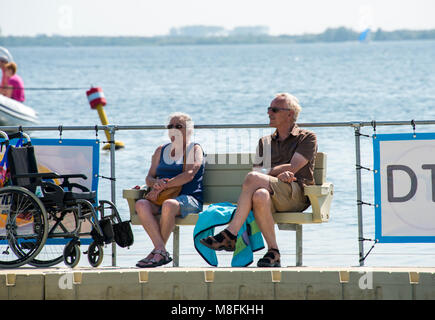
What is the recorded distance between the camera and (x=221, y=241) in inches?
264

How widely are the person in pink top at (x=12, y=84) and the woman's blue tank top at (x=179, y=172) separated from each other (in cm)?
1034

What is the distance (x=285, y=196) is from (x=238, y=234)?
447 millimetres

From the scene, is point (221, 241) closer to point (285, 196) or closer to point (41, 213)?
point (285, 196)

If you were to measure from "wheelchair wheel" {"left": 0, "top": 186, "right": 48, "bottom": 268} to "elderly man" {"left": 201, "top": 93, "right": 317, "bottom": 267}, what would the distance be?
1187mm

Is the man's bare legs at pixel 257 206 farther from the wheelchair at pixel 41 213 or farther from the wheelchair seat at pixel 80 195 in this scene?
the wheelchair seat at pixel 80 195

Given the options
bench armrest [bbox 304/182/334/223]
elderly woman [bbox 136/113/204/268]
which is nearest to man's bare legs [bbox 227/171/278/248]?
bench armrest [bbox 304/182/334/223]

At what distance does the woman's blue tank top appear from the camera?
7266 millimetres

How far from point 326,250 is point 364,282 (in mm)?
4381

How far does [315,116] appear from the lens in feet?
108

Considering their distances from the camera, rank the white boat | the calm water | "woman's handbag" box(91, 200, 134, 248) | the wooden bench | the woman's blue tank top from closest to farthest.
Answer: the wooden bench
"woman's handbag" box(91, 200, 134, 248)
the woman's blue tank top
the calm water
the white boat

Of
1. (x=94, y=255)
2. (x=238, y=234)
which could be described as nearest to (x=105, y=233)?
(x=94, y=255)

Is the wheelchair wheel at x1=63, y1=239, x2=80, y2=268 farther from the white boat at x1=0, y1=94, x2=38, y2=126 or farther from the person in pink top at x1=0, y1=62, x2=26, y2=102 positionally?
the white boat at x1=0, y1=94, x2=38, y2=126

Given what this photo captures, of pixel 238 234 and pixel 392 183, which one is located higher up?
pixel 392 183
